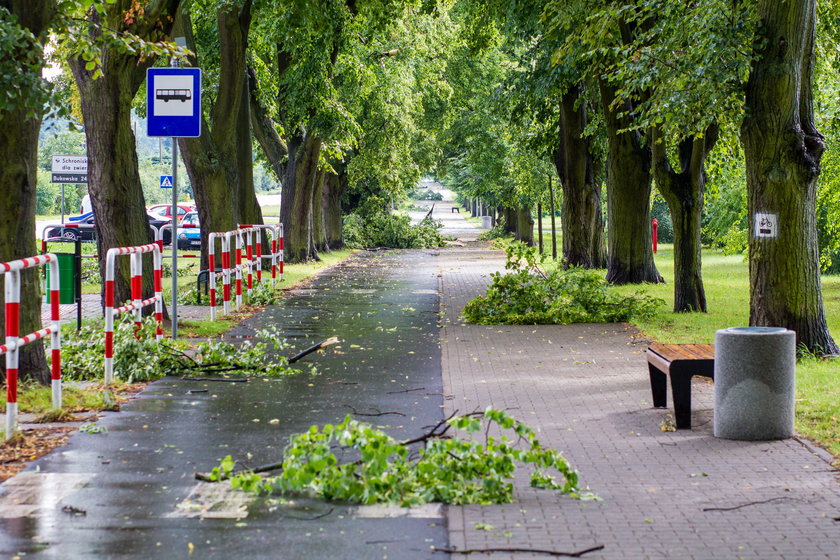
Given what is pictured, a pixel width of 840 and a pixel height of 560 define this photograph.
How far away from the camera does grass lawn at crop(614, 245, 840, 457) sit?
337 inches

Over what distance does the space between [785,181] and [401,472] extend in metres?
7.22

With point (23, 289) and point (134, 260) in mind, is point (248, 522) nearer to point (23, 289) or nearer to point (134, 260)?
point (23, 289)

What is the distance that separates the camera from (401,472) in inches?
249

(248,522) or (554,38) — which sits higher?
(554,38)

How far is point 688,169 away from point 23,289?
37.4ft

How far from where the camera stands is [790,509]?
604 centimetres

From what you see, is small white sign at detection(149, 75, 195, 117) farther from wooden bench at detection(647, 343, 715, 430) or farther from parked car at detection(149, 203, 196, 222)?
parked car at detection(149, 203, 196, 222)

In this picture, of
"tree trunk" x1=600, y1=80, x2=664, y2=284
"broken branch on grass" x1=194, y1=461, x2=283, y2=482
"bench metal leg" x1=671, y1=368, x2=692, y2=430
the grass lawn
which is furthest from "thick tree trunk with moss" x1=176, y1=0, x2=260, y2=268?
"broken branch on grass" x1=194, y1=461, x2=283, y2=482

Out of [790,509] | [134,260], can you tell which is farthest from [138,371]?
[790,509]

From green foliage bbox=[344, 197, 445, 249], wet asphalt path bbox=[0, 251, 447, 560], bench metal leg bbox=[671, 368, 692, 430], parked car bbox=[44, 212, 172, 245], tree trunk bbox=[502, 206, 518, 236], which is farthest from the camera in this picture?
tree trunk bbox=[502, 206, 518, 236]

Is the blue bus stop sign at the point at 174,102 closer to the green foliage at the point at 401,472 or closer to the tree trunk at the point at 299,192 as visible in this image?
the green foliage at the point at 401,472

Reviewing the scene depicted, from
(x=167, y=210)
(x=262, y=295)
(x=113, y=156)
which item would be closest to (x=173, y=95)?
(x=113, y=156)

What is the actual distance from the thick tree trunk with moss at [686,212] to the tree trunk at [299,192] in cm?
1573

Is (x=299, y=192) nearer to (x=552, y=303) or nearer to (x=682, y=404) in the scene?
(x=552, y=303)
